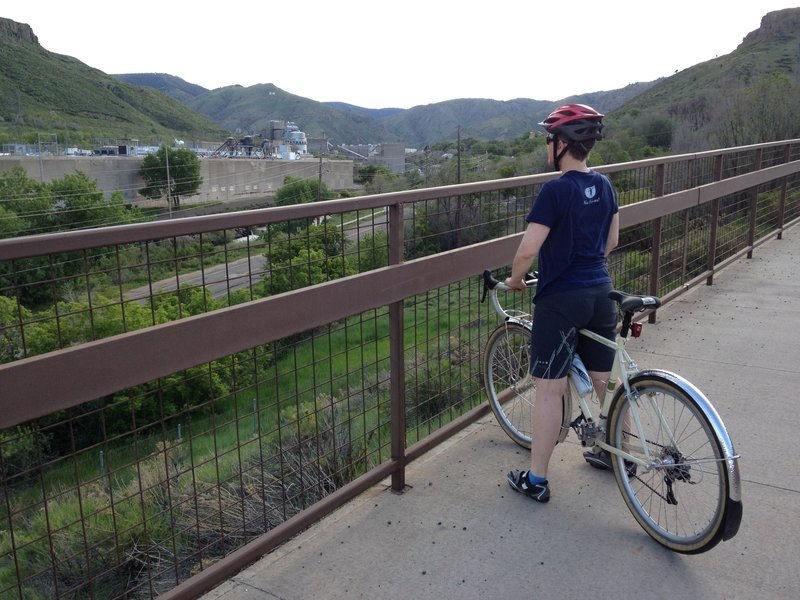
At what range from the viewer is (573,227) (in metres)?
3.55

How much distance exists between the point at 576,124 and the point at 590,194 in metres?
0.32

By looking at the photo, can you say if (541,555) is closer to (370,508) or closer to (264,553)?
(370,508)

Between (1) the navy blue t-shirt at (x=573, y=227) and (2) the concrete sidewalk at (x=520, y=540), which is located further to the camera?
(1) the navy blue t-shirt at (x=573, y=227)

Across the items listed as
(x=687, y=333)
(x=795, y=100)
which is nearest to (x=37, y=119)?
(x=795, y=100)

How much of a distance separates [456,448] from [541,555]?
1.23m

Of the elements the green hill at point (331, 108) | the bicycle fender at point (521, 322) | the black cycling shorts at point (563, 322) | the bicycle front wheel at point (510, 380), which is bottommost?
the bicycle front wheel at point (510, 380)

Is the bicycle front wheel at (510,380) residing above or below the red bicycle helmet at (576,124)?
below

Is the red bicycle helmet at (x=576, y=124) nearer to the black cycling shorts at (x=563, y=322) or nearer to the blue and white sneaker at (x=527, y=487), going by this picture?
the black cycling shorts at (x=563, y=322)

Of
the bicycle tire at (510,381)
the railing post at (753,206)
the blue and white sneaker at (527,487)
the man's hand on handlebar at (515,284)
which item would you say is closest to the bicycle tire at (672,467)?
the blue and white sneaker at (527,487)

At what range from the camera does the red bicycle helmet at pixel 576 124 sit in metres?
3.52

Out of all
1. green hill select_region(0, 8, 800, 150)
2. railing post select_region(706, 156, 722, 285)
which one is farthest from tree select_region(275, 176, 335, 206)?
railing post select_region(706, 156, 722, 285)

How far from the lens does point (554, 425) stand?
3.77m

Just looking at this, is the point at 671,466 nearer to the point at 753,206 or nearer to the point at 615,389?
the point at 615,389

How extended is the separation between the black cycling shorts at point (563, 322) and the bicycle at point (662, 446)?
0.10m
